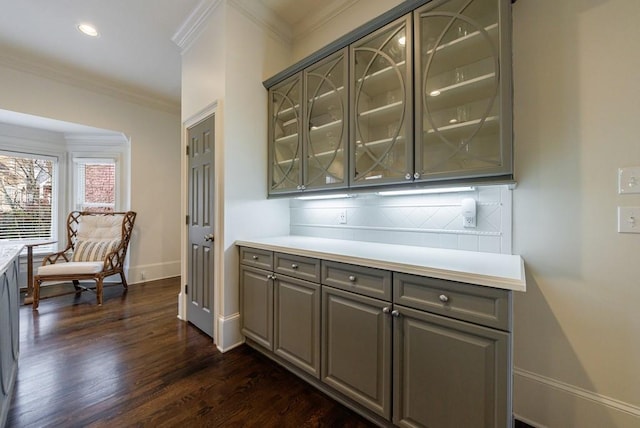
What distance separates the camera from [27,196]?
379 centimetres

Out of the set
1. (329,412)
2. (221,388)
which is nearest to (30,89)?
(221,388)

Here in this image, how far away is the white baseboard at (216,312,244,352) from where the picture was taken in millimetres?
2137

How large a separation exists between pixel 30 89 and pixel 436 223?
16.1 feet

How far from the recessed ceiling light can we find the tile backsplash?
284 centimetres

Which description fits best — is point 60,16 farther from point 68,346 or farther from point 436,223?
point 436,223

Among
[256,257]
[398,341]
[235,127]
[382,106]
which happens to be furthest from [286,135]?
[398,341]

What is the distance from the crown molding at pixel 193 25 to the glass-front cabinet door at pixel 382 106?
4.80ft

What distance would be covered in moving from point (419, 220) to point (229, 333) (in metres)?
1.79

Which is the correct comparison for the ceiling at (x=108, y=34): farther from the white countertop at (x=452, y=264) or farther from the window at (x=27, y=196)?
the white countertop at (x=452, y=264)

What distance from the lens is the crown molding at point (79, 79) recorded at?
10.0ft

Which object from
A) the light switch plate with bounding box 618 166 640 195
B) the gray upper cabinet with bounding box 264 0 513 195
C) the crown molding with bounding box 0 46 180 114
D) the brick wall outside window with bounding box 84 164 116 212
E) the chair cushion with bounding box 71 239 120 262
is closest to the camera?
the light switch plate with bounding box 618 166 640 195

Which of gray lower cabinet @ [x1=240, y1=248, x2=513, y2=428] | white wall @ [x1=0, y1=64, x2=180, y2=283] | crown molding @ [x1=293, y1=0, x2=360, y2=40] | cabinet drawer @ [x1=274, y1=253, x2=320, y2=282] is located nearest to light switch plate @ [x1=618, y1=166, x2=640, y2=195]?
gray lower cabinet @ [x1=240, y1=248, x2=513, y2=428]

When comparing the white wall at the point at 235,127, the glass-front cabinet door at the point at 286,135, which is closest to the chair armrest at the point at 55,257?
the white wall at the point at 235,127

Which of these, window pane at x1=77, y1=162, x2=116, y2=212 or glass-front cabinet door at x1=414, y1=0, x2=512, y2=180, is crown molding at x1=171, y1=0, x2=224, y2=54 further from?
window pane at x1=77, y1=162, x2=116, y2=212
